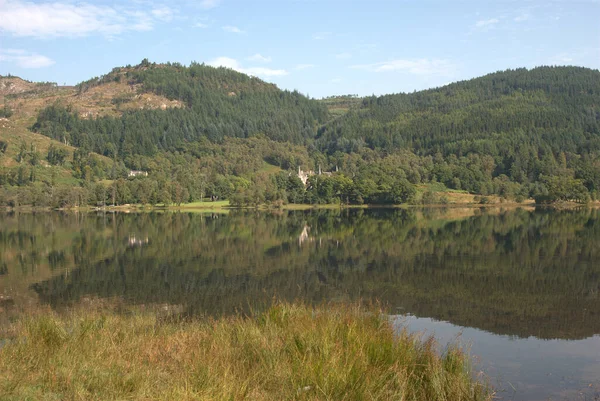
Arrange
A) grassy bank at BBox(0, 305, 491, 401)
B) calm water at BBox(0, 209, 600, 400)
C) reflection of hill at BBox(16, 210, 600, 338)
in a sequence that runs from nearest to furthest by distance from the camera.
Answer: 1. grassy bank at BBox(0, 305, 491, 401)
2. calm water at BBox(0, 209, 600, 400)
3. reflection of hill at BBox(16, 210, 600, 338)

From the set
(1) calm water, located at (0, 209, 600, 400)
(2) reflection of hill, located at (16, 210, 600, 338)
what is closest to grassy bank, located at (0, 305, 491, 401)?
(1) calm water, located at (0, 209, 600, 400)

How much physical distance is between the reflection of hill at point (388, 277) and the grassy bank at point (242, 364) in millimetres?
7359

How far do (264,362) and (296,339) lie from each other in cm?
108

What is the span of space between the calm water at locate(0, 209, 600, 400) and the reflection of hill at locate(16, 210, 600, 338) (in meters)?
0.08

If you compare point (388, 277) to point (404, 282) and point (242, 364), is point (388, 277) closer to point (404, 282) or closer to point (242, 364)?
point (404, 282)

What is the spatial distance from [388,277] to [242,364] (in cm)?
1768

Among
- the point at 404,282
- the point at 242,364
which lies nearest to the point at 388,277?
the point at 404,282

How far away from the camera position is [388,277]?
26.5m

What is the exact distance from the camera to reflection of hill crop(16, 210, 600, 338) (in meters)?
19.3

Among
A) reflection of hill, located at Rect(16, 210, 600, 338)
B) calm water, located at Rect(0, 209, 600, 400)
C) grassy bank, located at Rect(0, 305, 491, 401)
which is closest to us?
grassy bank, located at Rect(0, 305, 491, 401)

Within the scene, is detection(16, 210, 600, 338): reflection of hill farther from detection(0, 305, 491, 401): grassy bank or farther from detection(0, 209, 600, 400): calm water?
detection(0, 305, 491, 401): grassy bank

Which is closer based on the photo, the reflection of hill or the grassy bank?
the grassy bank

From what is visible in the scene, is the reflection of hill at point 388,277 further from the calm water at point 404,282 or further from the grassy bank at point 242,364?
the grassy bank at point 242,364

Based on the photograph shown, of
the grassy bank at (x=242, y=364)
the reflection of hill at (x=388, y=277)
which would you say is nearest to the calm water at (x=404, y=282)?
the reflection of hill at (x=388, y=277)
